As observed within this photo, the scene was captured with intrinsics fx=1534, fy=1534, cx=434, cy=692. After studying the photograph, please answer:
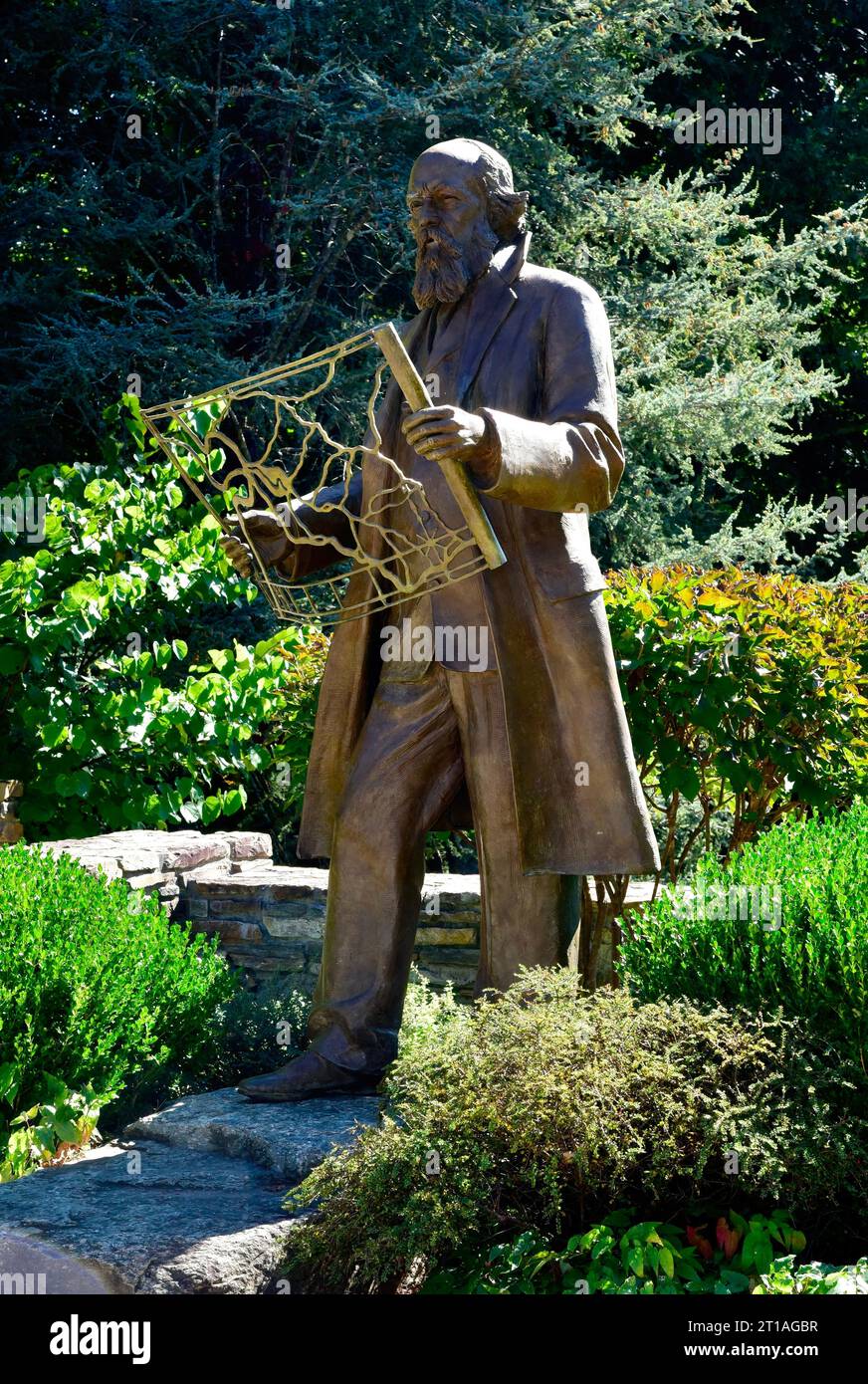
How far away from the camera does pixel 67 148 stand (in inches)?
448

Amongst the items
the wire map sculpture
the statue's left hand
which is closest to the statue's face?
the wire map sculpture

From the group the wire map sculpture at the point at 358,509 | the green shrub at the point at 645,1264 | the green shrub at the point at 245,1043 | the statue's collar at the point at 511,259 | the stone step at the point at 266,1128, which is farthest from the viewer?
the green shrub at the point at 245,1043

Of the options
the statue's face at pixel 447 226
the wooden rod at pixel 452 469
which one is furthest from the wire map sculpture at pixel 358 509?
the statue's face at pixel 447 226

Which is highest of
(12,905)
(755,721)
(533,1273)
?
(755,721)

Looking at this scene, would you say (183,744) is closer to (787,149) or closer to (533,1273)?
(533,1273)

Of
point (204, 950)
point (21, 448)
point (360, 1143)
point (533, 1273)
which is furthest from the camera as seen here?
point (21, 448)

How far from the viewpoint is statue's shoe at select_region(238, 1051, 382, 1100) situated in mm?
4215

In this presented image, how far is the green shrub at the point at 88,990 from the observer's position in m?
4.70

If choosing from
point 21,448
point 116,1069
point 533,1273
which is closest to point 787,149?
point 21,448

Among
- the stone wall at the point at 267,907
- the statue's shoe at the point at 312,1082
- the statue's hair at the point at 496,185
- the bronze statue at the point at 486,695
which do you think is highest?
the statue's hair at the point at 496,185

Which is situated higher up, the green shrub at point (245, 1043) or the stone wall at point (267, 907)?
the stone wall at point (267, 907)

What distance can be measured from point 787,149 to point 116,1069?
1278 centimetres

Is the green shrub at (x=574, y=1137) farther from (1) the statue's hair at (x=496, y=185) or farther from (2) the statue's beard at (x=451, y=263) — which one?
(1) the statue's hair at (x=496, y=185)

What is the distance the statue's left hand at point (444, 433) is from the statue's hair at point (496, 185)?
0.94m
